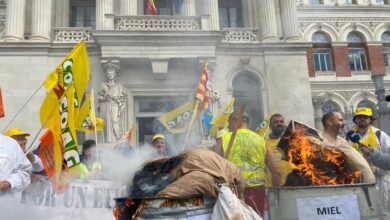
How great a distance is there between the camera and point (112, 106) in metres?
12.5

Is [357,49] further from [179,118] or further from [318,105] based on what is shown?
[179,118]

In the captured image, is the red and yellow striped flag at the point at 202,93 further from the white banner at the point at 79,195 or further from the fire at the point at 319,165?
the fire at the point at 319,165

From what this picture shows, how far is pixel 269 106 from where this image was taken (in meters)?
14.3

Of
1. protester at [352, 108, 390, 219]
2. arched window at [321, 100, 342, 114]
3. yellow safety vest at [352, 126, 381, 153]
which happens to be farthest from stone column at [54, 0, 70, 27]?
arched window at [321, 100, 342, 114]

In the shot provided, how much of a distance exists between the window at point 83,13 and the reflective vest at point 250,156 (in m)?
13.3

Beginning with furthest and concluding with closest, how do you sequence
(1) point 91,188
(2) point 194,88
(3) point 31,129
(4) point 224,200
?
(2) point 194,88 → (3) point 31,129 → (1) point 91,188 → (4) point 224,200

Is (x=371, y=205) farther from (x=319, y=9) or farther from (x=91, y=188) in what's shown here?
(x=319, y=9)

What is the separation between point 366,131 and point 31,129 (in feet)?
36.5

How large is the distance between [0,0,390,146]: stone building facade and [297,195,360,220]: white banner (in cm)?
989

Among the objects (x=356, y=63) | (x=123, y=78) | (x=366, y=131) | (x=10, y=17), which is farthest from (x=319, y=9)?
(x=366, y=131)

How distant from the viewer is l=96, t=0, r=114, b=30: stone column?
1324 cm

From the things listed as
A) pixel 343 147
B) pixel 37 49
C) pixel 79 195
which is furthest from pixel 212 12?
pixel 343 147

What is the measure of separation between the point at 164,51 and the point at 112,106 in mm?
2727

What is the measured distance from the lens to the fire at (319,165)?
3684 millimetres
